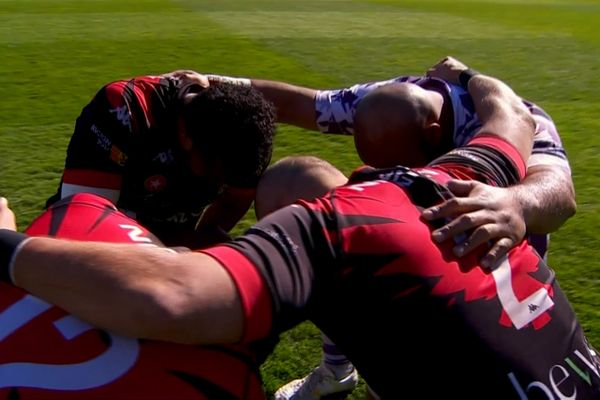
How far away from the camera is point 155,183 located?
13.1 ft

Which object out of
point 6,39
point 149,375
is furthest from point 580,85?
point 149,375

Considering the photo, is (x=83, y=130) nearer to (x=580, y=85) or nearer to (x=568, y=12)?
(x=580, y=85)

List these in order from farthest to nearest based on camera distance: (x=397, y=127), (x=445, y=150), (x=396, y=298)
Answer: (x=445, y=150), (x=397, y=127), (x=396, y=298)

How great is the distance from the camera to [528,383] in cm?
220

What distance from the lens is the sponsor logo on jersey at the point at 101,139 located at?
3.87 metres

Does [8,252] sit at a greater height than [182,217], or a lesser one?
greater

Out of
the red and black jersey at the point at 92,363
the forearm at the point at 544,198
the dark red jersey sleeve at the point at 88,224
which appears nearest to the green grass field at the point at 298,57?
the red and black jersey at the point at 92,363

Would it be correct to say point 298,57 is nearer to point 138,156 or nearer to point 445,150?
point 138,156

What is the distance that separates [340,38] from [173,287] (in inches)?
435

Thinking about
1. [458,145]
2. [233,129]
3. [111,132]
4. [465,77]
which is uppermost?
[465,77]

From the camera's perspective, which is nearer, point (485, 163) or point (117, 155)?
point (485, 163)

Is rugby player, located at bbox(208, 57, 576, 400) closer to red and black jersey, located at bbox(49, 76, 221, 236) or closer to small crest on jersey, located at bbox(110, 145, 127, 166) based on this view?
red and black jersey, located at bbox(49, 76, 221, 236)

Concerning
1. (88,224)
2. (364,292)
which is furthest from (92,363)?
(364,292)

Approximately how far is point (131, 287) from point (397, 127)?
4.31 ft
